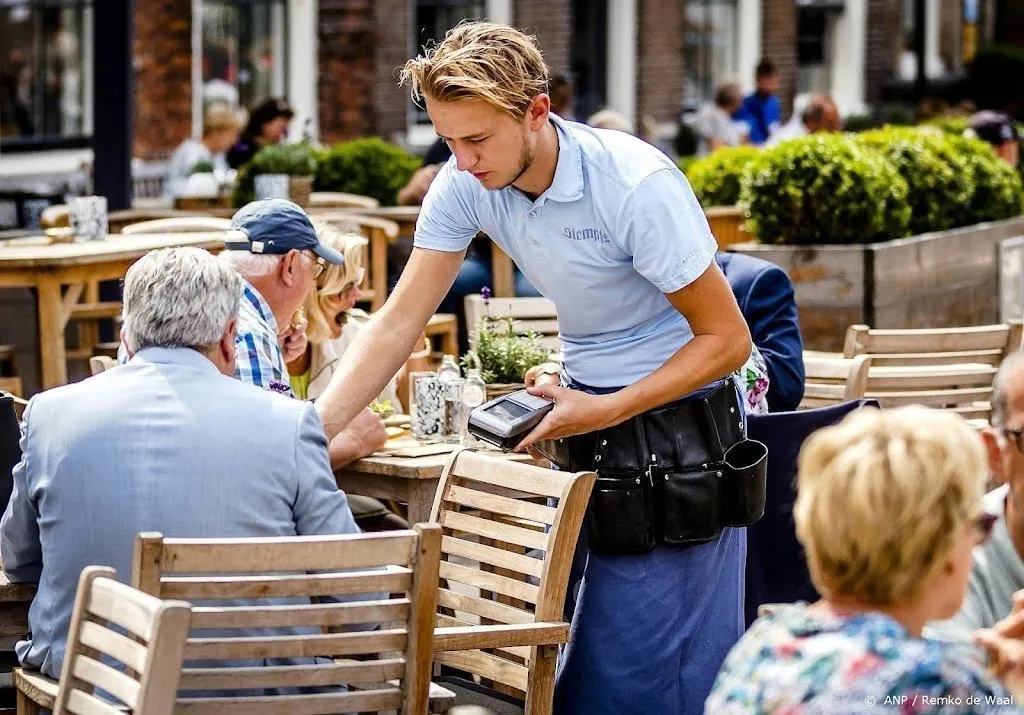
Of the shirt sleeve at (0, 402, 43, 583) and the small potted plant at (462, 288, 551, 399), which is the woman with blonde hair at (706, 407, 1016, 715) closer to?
the shirt sleeve at (0, 402, 43, 583)

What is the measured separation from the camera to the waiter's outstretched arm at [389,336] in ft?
11.6

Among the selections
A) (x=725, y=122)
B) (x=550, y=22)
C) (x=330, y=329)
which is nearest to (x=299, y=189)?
(x=330, y=329)

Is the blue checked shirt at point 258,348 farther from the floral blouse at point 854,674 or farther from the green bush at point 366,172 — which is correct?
the green bush at point 366,172

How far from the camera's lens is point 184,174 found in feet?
39.2

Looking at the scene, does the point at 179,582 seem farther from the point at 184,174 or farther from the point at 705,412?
the point at 184,174

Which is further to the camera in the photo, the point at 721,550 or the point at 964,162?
the point at 964,162

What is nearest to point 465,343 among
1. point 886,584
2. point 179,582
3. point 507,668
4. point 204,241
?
point 204,241

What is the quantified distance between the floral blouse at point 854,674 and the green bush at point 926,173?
604 centimetres

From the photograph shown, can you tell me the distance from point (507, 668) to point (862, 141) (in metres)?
5.12

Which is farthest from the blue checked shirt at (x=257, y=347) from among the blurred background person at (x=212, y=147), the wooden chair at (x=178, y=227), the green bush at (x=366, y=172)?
the blurred background person at (x=212, y=147)

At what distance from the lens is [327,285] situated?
482cm

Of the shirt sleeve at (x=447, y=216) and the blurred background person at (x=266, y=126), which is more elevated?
the blurred background person at (x=266, y=126)

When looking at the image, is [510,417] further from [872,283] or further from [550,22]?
[550,22]

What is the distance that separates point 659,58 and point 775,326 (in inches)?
534
